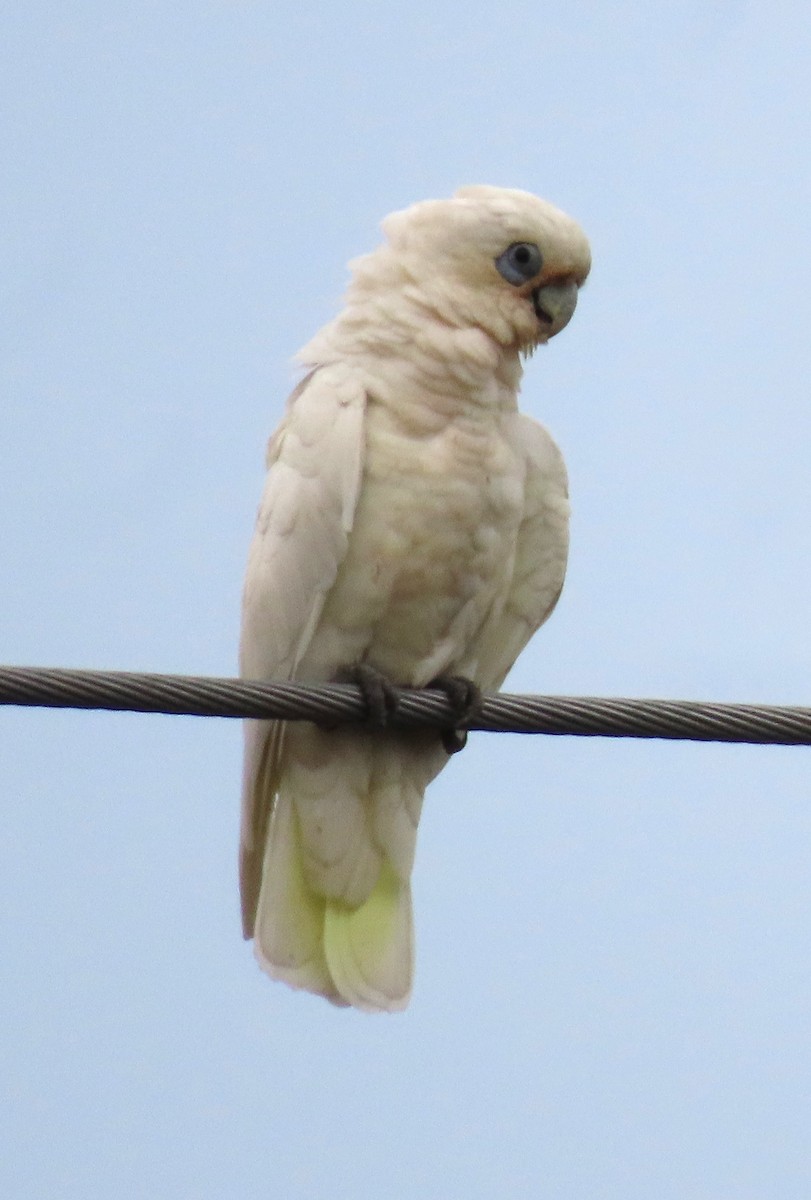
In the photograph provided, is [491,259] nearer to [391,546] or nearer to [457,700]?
[391,546]

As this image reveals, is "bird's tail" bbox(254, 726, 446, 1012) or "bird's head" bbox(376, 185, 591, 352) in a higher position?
"bird's head" bbox(376, 185, 591, 352)

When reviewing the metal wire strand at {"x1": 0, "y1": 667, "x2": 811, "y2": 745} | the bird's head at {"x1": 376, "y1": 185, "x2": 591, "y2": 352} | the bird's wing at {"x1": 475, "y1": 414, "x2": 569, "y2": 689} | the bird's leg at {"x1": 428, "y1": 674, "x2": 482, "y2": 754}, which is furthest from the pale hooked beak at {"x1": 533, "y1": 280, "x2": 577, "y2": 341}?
the metal wire strand at {"x1": 0, "y1": 667, "x2": 811, "y2": 745}

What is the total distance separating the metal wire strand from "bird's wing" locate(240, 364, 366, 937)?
463 mm

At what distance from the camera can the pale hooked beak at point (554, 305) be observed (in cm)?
372

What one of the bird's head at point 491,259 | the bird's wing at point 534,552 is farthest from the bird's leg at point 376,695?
the bird's head at point 491,259

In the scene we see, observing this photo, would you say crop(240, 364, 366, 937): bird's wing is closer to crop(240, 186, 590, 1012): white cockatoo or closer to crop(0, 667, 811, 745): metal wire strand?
crop(240, 186, 590, 1012): white cockatoo

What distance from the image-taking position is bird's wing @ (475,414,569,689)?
142 inches

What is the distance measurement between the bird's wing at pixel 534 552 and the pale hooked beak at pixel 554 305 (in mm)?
225

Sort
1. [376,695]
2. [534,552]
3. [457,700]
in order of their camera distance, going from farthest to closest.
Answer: [534,552] → [457,700] → [376,695]

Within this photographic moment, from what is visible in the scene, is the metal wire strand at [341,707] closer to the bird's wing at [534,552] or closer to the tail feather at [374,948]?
the bird's wing at [534,552]

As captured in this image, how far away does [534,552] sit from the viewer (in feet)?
12.0

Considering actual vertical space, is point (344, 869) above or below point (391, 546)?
below

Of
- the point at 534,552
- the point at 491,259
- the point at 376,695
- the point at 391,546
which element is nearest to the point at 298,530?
the point at 391,546

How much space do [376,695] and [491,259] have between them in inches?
39.9
